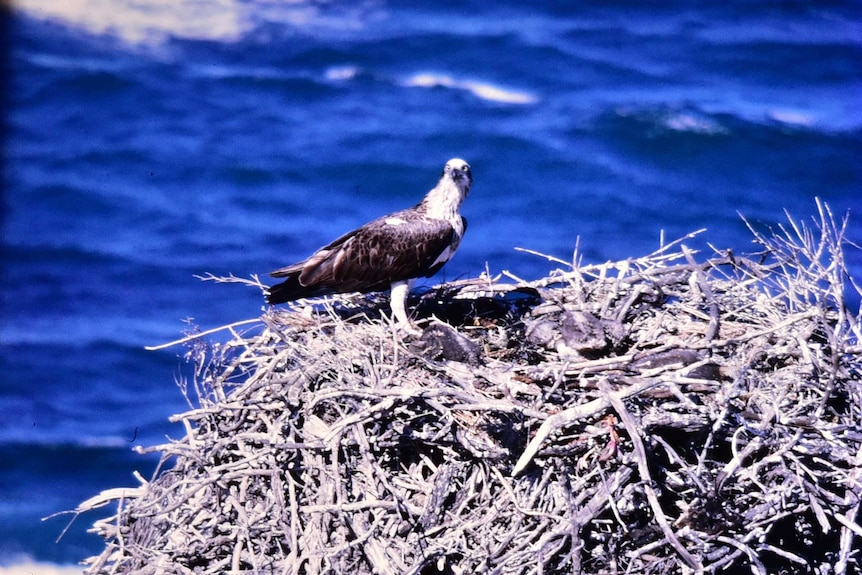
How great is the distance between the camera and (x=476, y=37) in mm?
13625

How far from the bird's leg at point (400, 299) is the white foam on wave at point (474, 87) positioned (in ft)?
25.4

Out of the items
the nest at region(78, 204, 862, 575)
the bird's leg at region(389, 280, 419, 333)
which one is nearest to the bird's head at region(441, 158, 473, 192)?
the bird's leg at region(389, 280, 419, 333)

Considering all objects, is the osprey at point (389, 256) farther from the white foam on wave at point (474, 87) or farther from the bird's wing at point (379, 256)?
the white foam on wave at point (474, 87)

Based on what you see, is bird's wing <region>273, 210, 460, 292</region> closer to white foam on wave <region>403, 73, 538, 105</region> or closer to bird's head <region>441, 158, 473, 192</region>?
bird's head <region>441, 158, 473, 192</region>

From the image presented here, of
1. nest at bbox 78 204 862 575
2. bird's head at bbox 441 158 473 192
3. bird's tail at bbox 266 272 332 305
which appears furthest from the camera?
bird's head at bbox 441 158 473 192

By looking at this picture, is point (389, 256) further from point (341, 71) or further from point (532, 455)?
point (341, 71)

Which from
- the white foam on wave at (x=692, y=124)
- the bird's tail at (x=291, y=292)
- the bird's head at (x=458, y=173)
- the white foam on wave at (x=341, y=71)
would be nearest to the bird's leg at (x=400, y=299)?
the bird's tail at (x=291, y=292)

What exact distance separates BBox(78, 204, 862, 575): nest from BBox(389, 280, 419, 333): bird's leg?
1.53 ft

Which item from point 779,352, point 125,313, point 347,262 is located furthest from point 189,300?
point 779,352

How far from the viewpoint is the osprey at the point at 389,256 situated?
6.39 metres

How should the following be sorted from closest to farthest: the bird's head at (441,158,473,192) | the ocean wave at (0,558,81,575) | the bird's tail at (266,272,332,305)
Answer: the bird's tail at (266,272,332,305) < the bird's head at (441,158,473,192) < the ocean wave at (0,558,81,575)

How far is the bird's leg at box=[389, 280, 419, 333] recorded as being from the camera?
6.36 metres

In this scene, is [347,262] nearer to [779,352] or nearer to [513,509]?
[513,509]

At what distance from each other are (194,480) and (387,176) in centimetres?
901
